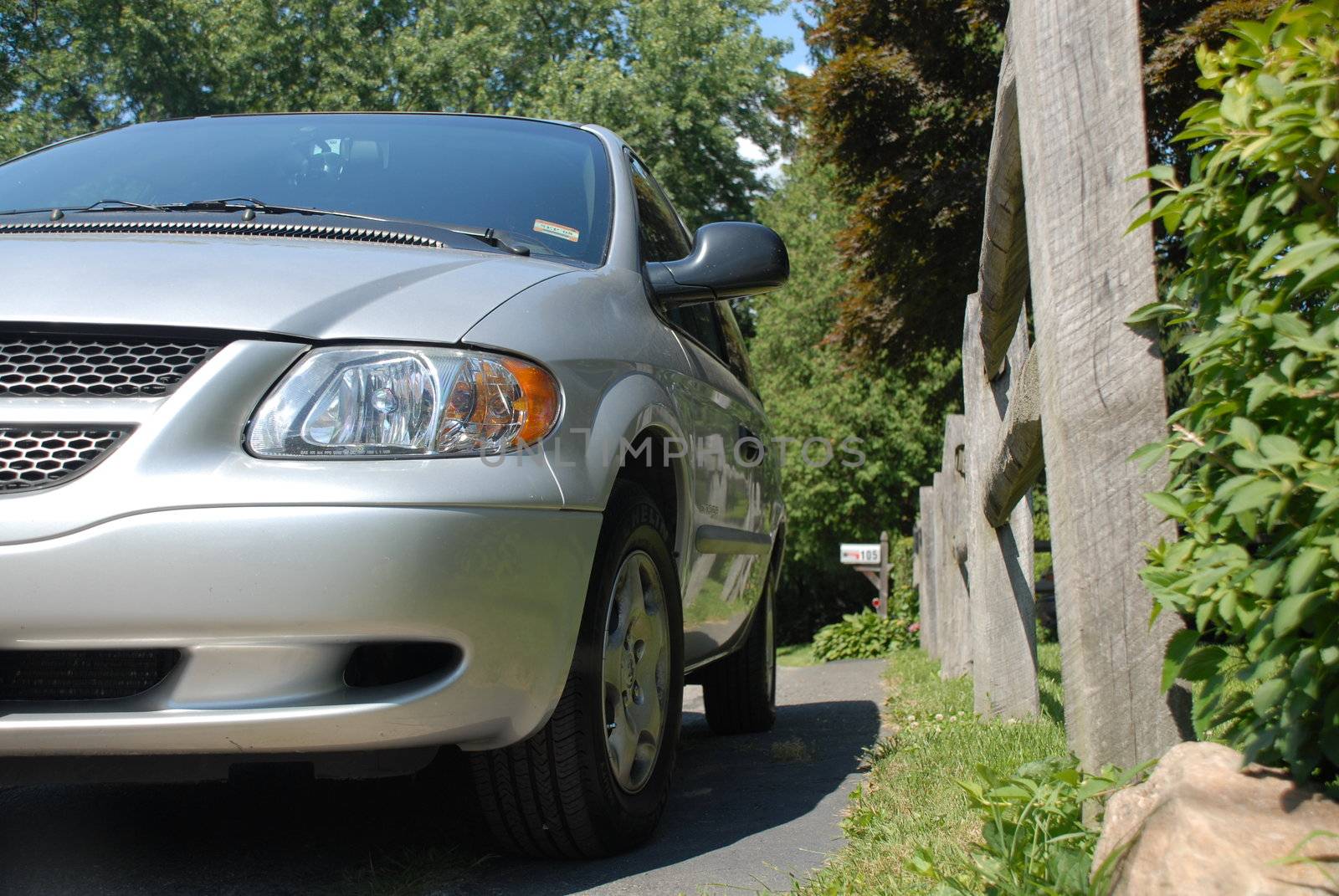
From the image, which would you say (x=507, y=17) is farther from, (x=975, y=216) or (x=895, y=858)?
(x=895, y=858)

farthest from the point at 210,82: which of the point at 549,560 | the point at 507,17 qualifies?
the point at 549,560

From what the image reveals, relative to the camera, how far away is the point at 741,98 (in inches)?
1195

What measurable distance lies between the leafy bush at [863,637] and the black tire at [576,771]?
12.6 meters

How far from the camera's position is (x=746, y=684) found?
5.38 meters

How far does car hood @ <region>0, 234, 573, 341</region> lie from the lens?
2.46 m

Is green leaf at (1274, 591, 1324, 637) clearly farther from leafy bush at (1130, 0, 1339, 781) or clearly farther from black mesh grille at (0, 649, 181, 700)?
black mesh grille at (0, 649, 181, 700)

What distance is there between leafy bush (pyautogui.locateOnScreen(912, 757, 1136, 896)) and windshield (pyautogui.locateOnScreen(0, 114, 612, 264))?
174 centimetres

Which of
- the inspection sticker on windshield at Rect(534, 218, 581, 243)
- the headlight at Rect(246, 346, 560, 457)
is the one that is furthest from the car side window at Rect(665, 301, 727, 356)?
the headlight at Rect(246, 346, 560, 457)

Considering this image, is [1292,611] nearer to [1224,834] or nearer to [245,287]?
[1224,834]

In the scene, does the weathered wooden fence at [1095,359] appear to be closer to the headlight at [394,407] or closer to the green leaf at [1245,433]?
the green leaf at [1245,433]

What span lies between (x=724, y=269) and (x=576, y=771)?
143 centimetres

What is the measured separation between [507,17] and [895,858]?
1219 inches

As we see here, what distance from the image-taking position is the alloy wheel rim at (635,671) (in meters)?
3.04

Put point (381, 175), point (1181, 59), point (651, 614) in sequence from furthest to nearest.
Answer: point (1181, 59)
point (381, 175)
point (651, 614)
